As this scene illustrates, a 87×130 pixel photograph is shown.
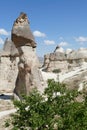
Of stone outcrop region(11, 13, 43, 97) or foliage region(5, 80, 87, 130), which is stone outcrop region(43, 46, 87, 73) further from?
foliage region(5, 80, 87, 130)

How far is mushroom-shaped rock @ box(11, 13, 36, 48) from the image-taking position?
26562 millimetres

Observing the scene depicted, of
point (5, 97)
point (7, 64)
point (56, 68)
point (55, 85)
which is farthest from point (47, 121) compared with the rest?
point (56, 68)

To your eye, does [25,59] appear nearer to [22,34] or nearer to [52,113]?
[22,34]

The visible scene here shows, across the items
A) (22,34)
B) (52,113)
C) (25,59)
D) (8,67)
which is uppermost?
(22,34)

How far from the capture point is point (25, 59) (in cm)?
2569

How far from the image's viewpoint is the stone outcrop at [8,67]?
32938 mm

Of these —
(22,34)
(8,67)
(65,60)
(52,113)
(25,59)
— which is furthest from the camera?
(65,60)

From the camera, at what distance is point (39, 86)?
84.7 ft

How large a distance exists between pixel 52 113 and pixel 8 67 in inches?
828

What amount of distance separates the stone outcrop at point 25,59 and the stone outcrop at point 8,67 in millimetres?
6528

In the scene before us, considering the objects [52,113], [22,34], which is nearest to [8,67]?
[22,34]

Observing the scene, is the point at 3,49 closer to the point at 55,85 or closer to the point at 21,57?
the point at 21,57

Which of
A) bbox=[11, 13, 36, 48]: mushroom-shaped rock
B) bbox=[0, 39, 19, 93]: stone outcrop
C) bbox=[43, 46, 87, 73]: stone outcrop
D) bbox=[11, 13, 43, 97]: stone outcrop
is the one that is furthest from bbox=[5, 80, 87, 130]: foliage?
bbox=[43, 46, 87, 73]: stone outcrop

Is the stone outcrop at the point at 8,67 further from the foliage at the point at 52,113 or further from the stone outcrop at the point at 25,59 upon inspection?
the foliage at the point at 52,113
